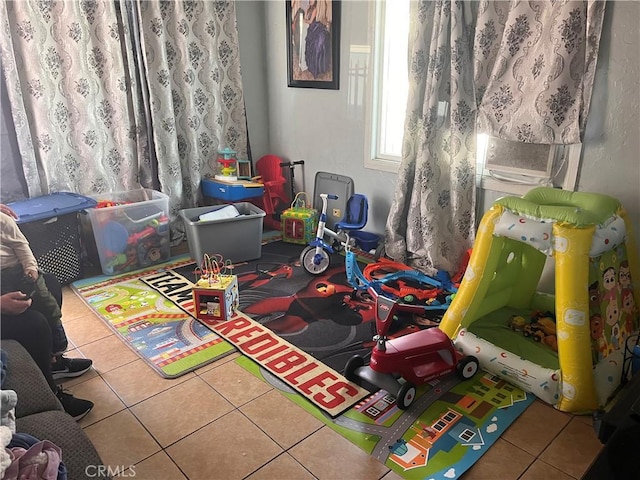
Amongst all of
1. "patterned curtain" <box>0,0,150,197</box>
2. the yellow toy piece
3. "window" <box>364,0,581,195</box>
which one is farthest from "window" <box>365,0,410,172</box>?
"patterned curtain" <box>0,0,150,197</box>

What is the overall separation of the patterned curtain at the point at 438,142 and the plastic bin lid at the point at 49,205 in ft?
6.45

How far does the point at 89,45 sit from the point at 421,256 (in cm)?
254

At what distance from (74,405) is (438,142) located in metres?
2.33

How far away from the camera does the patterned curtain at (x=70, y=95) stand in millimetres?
2836

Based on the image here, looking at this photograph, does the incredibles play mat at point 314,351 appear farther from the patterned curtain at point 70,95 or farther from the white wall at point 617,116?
the white wall at point 617,116

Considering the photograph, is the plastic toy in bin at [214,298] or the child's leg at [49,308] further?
the plastic toy in bin at [214,298]

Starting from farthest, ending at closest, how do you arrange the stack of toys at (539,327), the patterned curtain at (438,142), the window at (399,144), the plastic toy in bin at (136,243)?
the plastic toy in bin at (136,243) < the patterned curtain at (438,142) < the window at (399,144) < the stack of toys at (539,327)

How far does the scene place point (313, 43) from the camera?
351cm

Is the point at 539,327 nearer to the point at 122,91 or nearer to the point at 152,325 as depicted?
the point at 152,325

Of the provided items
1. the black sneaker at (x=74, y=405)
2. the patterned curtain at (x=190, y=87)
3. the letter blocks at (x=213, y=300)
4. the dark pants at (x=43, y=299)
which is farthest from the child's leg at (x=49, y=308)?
the patterned curtain at (x=190, y=87)

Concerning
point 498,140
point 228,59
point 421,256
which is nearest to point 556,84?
point 498,140

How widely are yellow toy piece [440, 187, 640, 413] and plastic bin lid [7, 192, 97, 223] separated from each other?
2218mm

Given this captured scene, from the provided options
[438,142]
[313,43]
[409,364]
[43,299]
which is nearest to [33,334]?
[43,299]

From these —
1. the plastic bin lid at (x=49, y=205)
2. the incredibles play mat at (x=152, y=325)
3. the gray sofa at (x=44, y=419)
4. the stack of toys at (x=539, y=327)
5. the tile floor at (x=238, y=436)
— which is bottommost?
the tile floor at (x=238, y=436)
